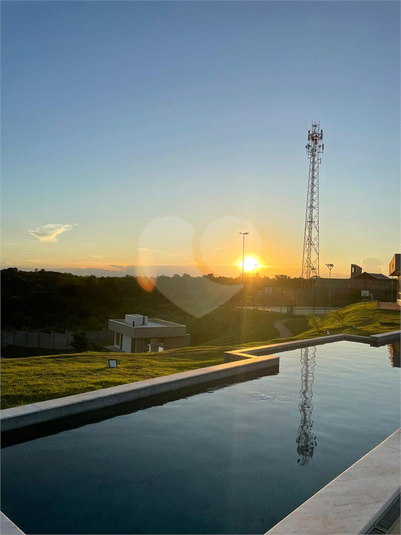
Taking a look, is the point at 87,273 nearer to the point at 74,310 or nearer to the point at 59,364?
the point at 74,310

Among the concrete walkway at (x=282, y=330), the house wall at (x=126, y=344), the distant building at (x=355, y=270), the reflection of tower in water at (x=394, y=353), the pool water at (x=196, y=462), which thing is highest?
the distant building at (x=355, y=270)

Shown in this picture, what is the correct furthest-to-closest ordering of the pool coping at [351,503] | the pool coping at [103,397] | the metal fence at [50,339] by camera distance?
the metal fence at [50,339], the pool coping at [103,397], the pool coping at [351,503]

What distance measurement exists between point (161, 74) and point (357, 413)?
12276 mm

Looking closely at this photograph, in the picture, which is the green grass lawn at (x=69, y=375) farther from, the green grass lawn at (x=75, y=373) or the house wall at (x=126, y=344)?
the house wall at (x=126, y=344)

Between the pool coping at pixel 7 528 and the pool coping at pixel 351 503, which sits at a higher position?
the pool coping at pixel 351 503

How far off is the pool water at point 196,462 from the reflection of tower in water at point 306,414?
0.03 meters

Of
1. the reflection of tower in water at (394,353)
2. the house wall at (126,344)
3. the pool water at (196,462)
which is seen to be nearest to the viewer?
the pool water at (196,462)

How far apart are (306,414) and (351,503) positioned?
3.74 meters

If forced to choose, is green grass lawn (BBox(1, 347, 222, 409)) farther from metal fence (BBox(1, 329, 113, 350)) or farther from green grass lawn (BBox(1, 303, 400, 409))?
metal fence (BBox(1, 329, 113, 350))

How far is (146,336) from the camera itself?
3262 cm

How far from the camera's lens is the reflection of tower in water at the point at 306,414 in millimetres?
6395

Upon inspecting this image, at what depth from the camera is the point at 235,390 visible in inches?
386

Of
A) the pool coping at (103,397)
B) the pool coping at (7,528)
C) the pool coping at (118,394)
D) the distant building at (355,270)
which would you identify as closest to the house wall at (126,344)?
the pool coping at (118,394)

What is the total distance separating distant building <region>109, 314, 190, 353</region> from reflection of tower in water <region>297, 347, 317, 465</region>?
66.9 ft
